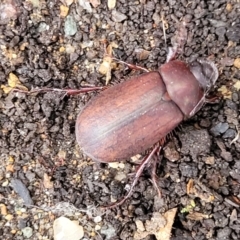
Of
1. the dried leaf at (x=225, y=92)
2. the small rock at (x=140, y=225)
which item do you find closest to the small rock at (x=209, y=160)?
the dried leaf at (x=225, y=92)

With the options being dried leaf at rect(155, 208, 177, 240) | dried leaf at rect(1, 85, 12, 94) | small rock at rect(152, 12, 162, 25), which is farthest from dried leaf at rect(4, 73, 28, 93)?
dried leaf at rect(155, 208, 177, 240)

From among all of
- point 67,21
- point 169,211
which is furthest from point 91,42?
point 169,211

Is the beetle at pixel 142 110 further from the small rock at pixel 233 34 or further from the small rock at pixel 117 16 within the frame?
the small rock at pixel 117 16

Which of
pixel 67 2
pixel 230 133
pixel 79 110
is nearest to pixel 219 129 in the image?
pixel 230 133

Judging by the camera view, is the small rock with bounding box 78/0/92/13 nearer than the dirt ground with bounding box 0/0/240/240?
No

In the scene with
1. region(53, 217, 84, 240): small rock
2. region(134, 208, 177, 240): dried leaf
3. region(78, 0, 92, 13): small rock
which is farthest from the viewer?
region(78, 0, 92, 13): small rock

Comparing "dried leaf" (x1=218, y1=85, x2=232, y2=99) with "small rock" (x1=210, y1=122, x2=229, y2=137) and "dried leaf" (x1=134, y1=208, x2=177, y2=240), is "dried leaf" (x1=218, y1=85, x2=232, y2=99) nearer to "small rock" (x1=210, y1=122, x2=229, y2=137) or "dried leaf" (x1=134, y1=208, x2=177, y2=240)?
"small rock" (x1=210, y1=122, x2=229, y2=137)

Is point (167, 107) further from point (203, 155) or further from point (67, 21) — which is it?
point (67, 21)
